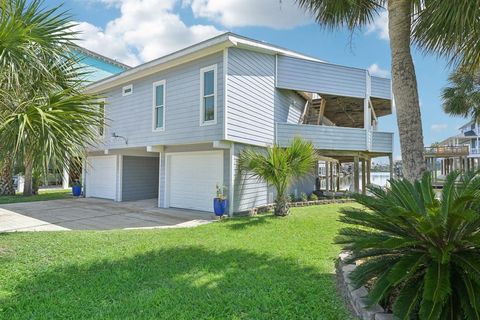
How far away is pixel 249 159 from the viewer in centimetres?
1059

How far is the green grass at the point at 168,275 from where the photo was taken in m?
3.74

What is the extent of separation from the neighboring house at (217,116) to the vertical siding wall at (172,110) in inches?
1.4

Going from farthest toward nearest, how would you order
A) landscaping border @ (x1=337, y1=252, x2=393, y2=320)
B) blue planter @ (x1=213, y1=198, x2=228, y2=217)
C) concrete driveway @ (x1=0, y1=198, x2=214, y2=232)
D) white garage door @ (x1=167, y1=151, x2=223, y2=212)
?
white garage door @ (x1=167, y1=151, x2=223, y2=212)
blue planter @ (x1=213, y1=198, x2=228, y2=217)
concrete driveway @ (x1=0, y1=198, x2=214, y2=232)
landscaping border @ (x1=337, y1=252, x2=393, y2=320)

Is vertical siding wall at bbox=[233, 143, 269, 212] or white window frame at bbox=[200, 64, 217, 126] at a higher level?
white window frame at bbox=[200, 64, 217, 126]

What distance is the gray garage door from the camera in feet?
52.2

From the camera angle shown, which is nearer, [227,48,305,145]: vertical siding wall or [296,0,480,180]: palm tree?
[296,0,480,180]: palm tree

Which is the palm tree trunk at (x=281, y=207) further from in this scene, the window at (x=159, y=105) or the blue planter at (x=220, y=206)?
the window at (x=159, y=105)

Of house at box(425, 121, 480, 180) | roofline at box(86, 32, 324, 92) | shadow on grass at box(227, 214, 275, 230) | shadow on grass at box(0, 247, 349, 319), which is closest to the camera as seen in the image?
shadow on grass at box(0, 247, 349, 319)

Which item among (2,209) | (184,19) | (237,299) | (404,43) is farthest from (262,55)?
(2,209)

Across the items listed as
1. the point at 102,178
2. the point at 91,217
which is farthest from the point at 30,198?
the point at 91,217

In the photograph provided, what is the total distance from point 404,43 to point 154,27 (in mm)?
12440

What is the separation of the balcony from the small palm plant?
9589mm

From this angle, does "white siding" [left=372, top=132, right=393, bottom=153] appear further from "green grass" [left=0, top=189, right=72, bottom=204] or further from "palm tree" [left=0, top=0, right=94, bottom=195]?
"green grass" [left=0, top=189, right=72, bottom=204]

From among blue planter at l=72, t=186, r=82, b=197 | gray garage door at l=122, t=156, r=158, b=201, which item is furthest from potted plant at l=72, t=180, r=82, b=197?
gray garage door at l=122, t=156, r=158, b=201
